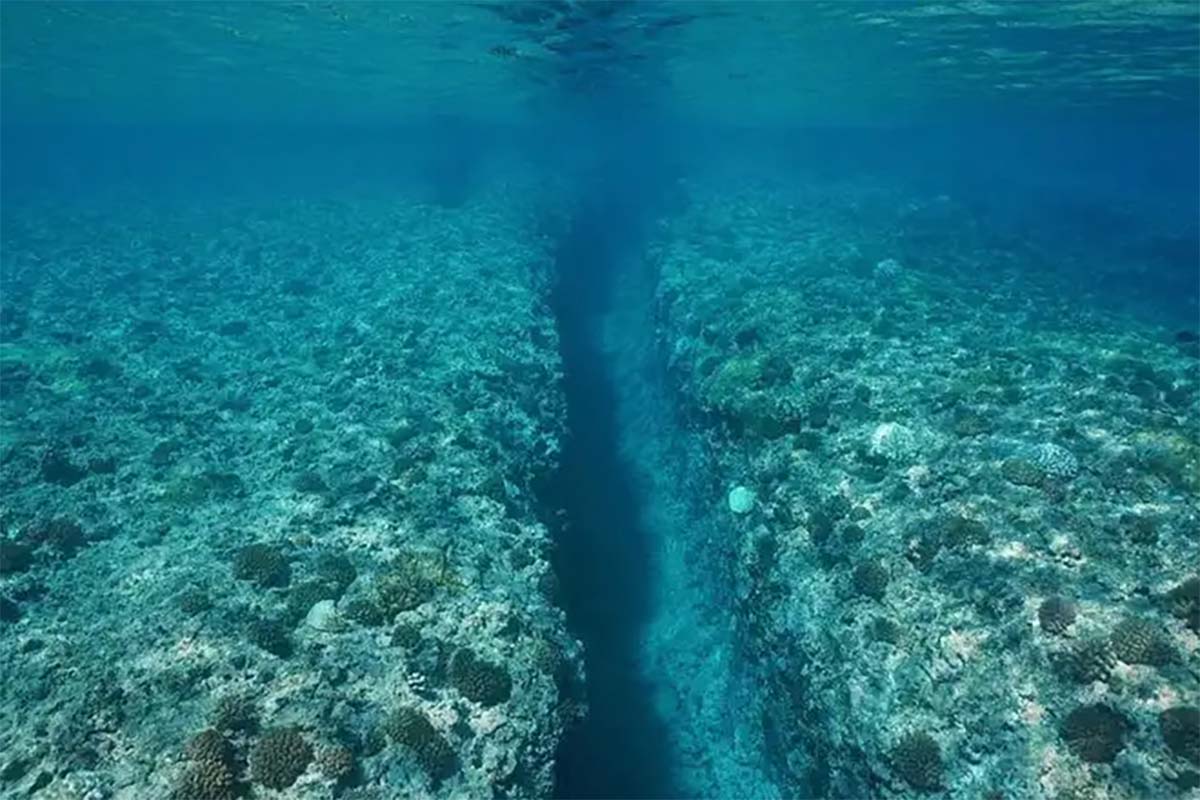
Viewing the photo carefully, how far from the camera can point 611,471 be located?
101 ft

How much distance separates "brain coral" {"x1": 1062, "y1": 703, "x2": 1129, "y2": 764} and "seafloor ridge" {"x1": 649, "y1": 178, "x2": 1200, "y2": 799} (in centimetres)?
3

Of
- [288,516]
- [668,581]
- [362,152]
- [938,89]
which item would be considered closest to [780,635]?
[668,581]

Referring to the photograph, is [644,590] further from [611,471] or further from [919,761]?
[919,761]

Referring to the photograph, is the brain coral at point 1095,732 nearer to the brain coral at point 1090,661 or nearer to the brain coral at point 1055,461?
the brain coral at point 1090,661

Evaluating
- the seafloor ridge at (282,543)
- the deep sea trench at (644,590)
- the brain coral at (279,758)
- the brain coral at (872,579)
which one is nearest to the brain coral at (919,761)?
the brain coral at (872,579)

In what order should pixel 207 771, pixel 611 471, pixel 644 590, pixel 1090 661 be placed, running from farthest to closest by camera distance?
pixel 611 471
pixel 644 590
pixel 1090 661
pixel 207 771

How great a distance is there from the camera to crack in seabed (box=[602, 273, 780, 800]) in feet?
66.5

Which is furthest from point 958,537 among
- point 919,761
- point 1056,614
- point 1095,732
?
point 919,761

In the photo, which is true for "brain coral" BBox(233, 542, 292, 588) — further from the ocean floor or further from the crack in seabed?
the crack in seabed

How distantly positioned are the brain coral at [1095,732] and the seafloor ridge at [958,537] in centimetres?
3

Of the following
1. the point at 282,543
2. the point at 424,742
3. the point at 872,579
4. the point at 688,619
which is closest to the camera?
the point at 424,742

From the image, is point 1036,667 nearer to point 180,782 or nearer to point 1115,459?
point 1115,459

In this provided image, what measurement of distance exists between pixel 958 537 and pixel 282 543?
16060 millimetres

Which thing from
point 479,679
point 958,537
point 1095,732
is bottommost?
point 479,679
